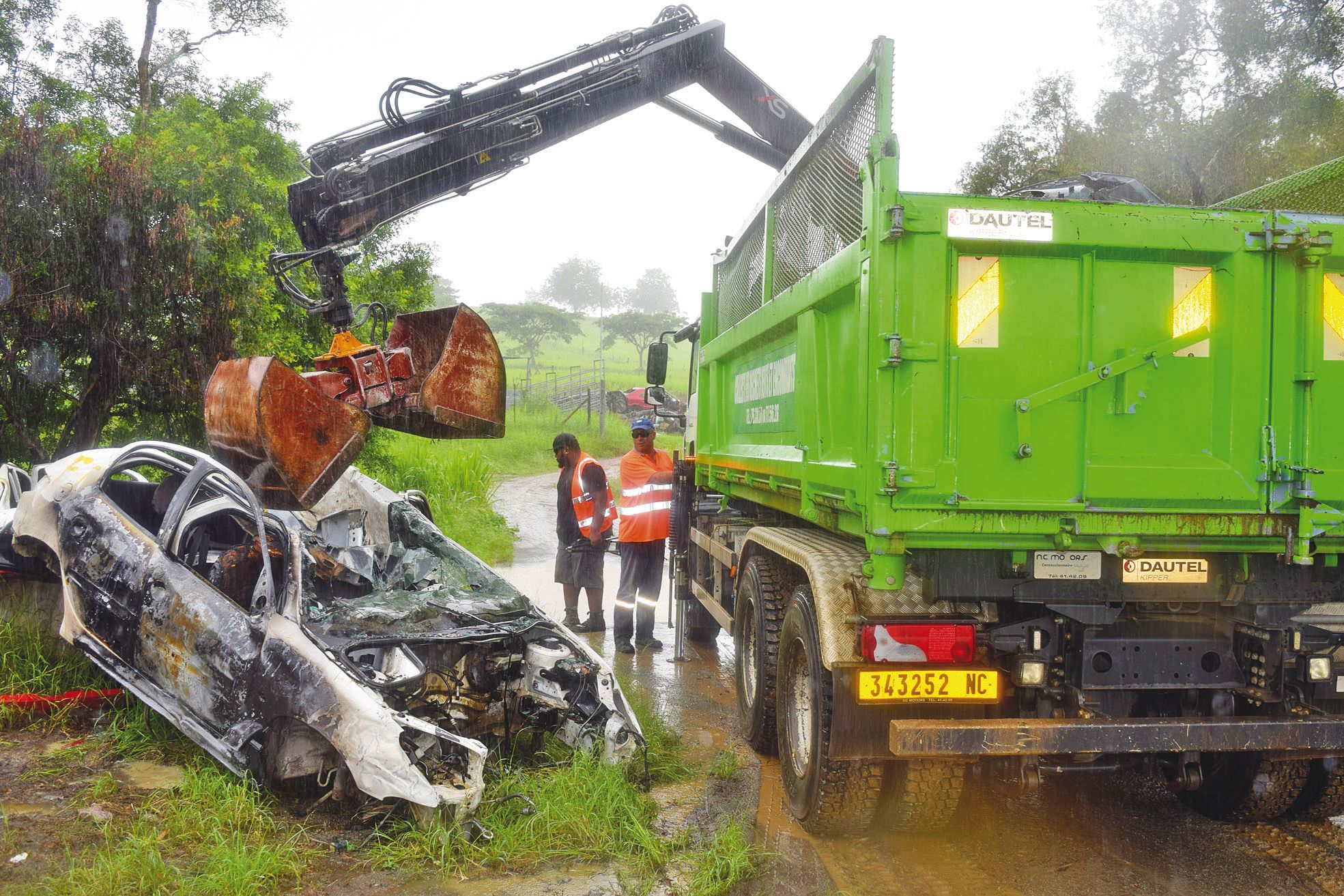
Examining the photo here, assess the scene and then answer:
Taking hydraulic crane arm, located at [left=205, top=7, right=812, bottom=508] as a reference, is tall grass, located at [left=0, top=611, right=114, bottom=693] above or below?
below

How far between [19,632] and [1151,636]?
582cm

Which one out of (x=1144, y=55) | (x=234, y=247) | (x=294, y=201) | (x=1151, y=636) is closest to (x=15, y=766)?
(x=294, y=201)

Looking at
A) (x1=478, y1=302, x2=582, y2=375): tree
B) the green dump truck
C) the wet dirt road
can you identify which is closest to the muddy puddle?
the wet dirt road

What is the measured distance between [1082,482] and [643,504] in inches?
178

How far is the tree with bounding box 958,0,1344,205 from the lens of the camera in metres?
15.7

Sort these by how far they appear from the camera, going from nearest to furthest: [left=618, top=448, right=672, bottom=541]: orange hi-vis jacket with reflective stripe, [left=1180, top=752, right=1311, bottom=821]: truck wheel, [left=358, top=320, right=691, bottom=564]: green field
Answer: [left=1180, top=752, right=1311, bottom=821]: truck wheel, [left=618, top=448, right=672, bottom=541]: orange hi-vis jacket with reflective stripe, [left=358, top=320, right=691, bottom=564]: green field

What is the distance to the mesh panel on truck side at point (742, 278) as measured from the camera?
592 cm

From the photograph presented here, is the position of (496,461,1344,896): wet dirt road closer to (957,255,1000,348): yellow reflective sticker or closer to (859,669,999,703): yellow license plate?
(859,669,999,703): yellow license plate

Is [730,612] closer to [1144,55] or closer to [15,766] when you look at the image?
[15,766]

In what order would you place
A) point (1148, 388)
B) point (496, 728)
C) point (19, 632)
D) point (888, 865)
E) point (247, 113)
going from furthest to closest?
point (247, 113) → point (19, 632) → point (496, 728) → point (888, 865) → point (1148, 388)

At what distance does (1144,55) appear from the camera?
18.3m

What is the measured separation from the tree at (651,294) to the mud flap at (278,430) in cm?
7666

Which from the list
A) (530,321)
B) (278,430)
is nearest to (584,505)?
(278,430)

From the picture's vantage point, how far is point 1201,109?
17.6 m
